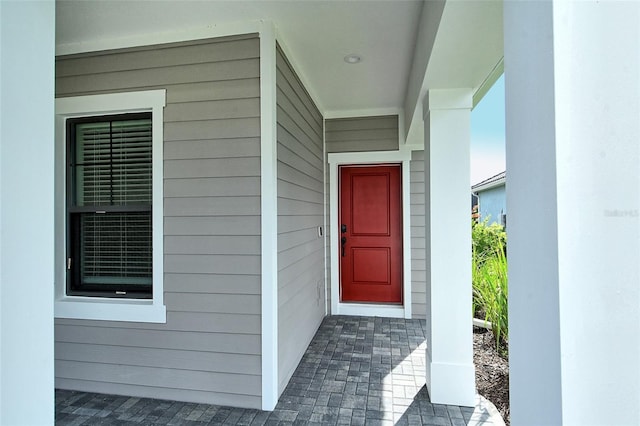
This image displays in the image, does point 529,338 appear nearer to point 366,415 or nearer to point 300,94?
point 366,415

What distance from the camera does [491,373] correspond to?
8.78ft

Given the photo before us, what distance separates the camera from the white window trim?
7.69 ft

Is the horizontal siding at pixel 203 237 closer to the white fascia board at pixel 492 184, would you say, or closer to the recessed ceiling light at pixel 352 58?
the recessed ceiling light at pixel 352 58

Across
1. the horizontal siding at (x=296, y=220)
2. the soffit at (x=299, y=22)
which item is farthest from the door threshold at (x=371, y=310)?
the soffit at (x=299, y=22)

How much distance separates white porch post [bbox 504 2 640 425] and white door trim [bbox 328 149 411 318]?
146 inches

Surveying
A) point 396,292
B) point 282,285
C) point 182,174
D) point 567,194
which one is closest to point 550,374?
point 567,194

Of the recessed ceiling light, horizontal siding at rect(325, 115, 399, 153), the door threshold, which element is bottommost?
the door threshold

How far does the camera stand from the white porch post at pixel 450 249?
2.26 metres

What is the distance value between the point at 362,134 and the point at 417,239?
1.50m

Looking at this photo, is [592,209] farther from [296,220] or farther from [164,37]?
[164,37]

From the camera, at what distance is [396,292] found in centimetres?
438

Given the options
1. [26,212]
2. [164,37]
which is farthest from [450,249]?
[164,37]

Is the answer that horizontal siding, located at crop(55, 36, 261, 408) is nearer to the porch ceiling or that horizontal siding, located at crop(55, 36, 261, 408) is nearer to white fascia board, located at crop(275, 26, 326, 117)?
the porch ceiling

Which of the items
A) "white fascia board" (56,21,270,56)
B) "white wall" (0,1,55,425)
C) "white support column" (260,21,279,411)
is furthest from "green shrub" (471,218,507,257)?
"white wall" (0,1,55,425)
